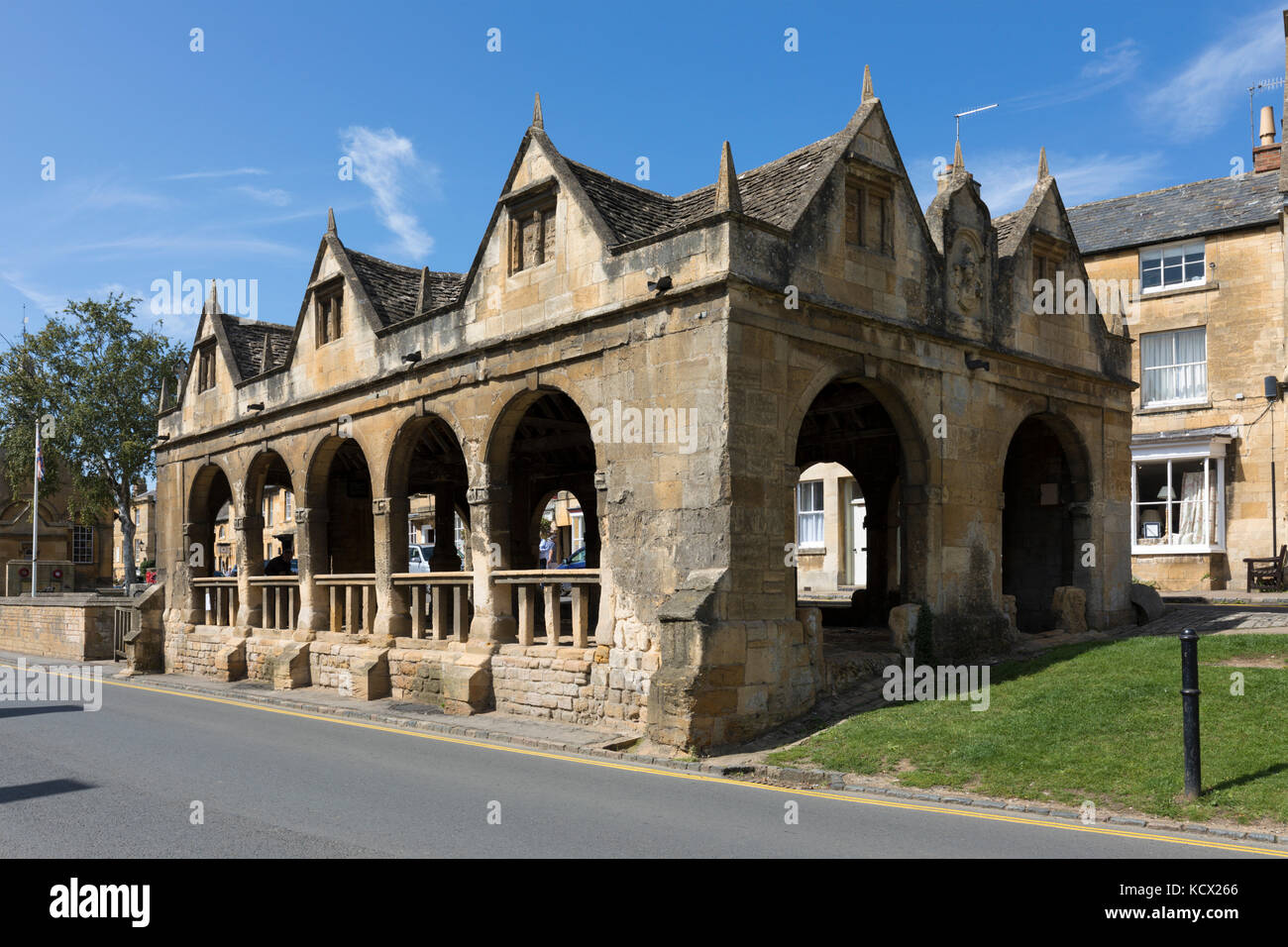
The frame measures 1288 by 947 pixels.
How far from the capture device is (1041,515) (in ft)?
58.6

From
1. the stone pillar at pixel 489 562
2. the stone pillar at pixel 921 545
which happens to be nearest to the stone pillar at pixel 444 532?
the stone pillar at pixel 489 562

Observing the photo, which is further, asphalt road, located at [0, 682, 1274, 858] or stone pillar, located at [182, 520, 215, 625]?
stone pillar, located at [182, 520, 215, 625]

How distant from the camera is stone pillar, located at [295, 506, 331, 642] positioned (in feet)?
65.0

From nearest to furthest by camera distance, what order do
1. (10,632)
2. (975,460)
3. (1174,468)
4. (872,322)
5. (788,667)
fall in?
1. (788,667)
2. (872,322)
3. (975,460)
4. (1174,468)
5. (10,632)

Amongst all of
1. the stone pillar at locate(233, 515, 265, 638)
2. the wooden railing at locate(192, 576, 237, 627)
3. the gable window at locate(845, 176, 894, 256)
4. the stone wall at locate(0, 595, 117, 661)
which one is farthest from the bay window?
the stone wall at locate(0, 595, 117, 661)

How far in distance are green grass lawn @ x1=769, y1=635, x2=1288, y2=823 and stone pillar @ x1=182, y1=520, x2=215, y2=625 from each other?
18152 millimetres

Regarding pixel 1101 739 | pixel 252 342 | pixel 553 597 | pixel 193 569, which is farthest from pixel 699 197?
A: pixel 193 569

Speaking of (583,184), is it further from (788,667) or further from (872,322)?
(788,667)

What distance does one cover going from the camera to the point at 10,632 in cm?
3262

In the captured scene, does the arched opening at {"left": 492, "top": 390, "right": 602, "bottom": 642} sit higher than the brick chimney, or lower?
lower

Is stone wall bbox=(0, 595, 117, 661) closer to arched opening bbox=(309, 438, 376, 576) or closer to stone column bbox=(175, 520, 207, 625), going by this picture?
stone column bbox=(175, 520, 207, 625)

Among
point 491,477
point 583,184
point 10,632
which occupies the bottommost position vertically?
point 10,632

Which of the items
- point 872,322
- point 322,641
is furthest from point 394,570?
point 872,322
